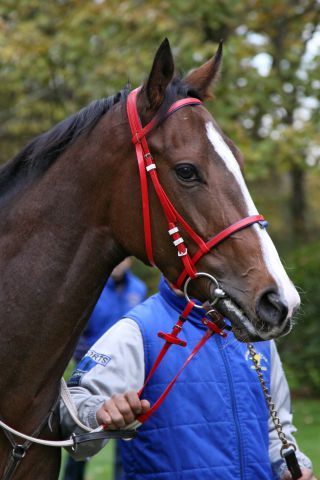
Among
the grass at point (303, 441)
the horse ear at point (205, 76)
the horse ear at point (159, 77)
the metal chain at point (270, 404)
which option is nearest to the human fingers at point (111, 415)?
the metal chain at point (270, 404)

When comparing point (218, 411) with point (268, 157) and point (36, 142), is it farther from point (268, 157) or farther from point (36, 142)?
point (268, 157)

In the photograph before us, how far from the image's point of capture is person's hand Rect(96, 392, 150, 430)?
8.49 ft

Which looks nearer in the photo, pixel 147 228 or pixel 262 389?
pixel 147 228

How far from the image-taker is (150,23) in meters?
10.3

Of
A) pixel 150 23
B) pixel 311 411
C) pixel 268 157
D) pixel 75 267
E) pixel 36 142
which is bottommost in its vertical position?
pixel 311 411

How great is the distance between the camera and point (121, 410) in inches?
102

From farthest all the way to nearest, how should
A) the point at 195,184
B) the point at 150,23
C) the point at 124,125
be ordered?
the point at 150,23 → the point at 124,125 → the point at 195,184

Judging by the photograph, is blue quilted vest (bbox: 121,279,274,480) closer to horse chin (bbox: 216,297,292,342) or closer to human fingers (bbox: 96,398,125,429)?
human fingers (bbox: 96,398,125,429)

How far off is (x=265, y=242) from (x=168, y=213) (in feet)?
1.24

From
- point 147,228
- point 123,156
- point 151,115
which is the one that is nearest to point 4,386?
point 147,228

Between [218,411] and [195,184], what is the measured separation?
36.4 inches

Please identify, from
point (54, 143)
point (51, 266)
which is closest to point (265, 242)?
point (51, 266)

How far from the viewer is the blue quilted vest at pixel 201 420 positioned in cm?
284

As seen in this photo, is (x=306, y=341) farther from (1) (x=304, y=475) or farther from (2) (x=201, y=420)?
(2) (x=201, y=420)
